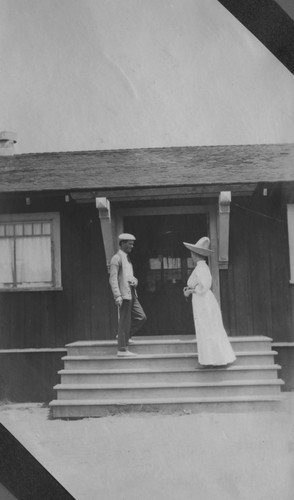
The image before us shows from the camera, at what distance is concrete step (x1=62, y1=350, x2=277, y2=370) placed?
173 cm

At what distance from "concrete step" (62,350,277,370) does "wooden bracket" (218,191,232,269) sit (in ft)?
1.23

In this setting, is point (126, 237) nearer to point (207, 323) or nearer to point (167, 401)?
point (207, 323)

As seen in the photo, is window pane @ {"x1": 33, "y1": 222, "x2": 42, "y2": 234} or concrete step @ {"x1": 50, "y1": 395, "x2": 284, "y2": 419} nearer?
concrete step @ {"x1": 50, "y1": 395, "x2": 284, "y2": 419}

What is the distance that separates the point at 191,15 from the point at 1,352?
4.09ft

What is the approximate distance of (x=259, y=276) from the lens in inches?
76.0

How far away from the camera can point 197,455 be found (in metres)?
1.52

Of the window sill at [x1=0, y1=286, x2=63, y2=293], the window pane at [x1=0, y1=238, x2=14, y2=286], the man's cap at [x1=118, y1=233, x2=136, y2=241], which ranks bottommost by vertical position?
the window sill at [x1=0, y1=286, x2=63, y2=293]

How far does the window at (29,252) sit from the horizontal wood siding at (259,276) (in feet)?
2.13

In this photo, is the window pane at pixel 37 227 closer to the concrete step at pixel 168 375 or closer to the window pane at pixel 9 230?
the window pane at pixel 9 230

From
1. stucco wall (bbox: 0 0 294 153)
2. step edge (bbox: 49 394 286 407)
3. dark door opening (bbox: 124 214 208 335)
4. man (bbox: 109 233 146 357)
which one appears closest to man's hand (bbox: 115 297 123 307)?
man (bbox: 109 233 146 357)

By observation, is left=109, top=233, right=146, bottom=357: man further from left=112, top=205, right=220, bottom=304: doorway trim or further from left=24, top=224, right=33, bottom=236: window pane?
left=24, top=224, right=33, bottom=236: window pane

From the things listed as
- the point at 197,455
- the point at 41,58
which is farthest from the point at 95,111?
the point at 197,455

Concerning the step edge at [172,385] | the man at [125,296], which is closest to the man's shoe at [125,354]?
the man at [125,296]

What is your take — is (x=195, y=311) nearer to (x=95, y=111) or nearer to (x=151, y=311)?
(x=151, y=311)
